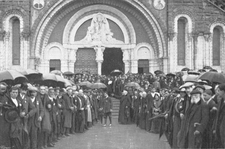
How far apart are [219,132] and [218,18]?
71.0 feet

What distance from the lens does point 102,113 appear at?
18406 mm

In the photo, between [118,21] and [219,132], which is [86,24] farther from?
[219,132]

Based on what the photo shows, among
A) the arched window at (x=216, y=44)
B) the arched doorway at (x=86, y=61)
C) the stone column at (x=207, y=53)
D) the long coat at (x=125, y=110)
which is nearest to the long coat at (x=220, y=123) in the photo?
the long coat at (x=125, y=110)

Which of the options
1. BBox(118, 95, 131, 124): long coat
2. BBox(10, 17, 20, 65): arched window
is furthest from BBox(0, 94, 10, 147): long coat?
BBox(10, 17, 20, 65): arched window

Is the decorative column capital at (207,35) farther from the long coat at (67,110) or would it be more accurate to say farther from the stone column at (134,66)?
the long coat at (67,110)

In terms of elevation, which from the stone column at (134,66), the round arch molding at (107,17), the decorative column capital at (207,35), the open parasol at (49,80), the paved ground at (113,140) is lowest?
the paved ground at (113,140)

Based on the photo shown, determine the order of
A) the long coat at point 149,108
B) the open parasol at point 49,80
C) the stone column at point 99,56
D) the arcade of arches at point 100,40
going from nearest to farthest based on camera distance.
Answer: the open parasol at point 49,80, the long coat at point 149,108, the arcade of arches at point 100,40, the stone column at point 99,56

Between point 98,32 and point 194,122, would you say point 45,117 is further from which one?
point 98,32

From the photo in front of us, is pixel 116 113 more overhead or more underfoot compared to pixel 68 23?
more underfoot

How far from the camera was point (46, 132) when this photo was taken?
11367 millimetres

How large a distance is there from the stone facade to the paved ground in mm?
13277

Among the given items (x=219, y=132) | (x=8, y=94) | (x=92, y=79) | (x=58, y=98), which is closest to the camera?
(x=219, y=132)

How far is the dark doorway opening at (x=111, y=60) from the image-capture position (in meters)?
29.8

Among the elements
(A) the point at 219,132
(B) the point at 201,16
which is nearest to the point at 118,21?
(B) the point at 201,16
